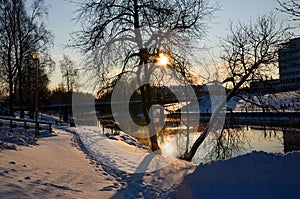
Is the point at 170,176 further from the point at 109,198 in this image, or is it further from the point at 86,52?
the point at 86,52

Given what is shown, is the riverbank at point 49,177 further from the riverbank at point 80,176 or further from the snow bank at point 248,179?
the snow bank at point 248,179

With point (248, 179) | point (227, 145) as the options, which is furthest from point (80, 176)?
point (227, 145)

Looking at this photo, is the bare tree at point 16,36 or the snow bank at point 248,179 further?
the bare tree at point 16,36

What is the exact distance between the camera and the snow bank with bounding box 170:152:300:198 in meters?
5.96

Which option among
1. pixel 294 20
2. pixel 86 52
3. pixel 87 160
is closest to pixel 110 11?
pixel 86 52

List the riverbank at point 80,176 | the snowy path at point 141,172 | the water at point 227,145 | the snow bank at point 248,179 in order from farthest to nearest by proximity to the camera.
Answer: the water at point 227,145, the snowy path at point 141,172, the riverbank at point 80,176, the snow bank at point 248,179

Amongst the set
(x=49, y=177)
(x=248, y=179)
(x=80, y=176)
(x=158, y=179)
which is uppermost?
(x=248, y=179)

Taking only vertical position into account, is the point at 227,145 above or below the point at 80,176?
above

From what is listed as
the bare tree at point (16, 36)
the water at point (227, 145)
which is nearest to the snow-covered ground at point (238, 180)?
the water at point (227, 145)

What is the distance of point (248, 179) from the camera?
639 centimetres

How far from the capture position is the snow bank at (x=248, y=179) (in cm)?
596

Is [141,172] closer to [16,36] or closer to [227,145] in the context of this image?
[227,145]

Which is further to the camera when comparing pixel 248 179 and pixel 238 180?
pixel 238 180

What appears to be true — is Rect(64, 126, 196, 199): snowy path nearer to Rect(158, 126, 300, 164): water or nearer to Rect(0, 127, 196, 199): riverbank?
Rect(0, 127, 196, 199): riverbank
